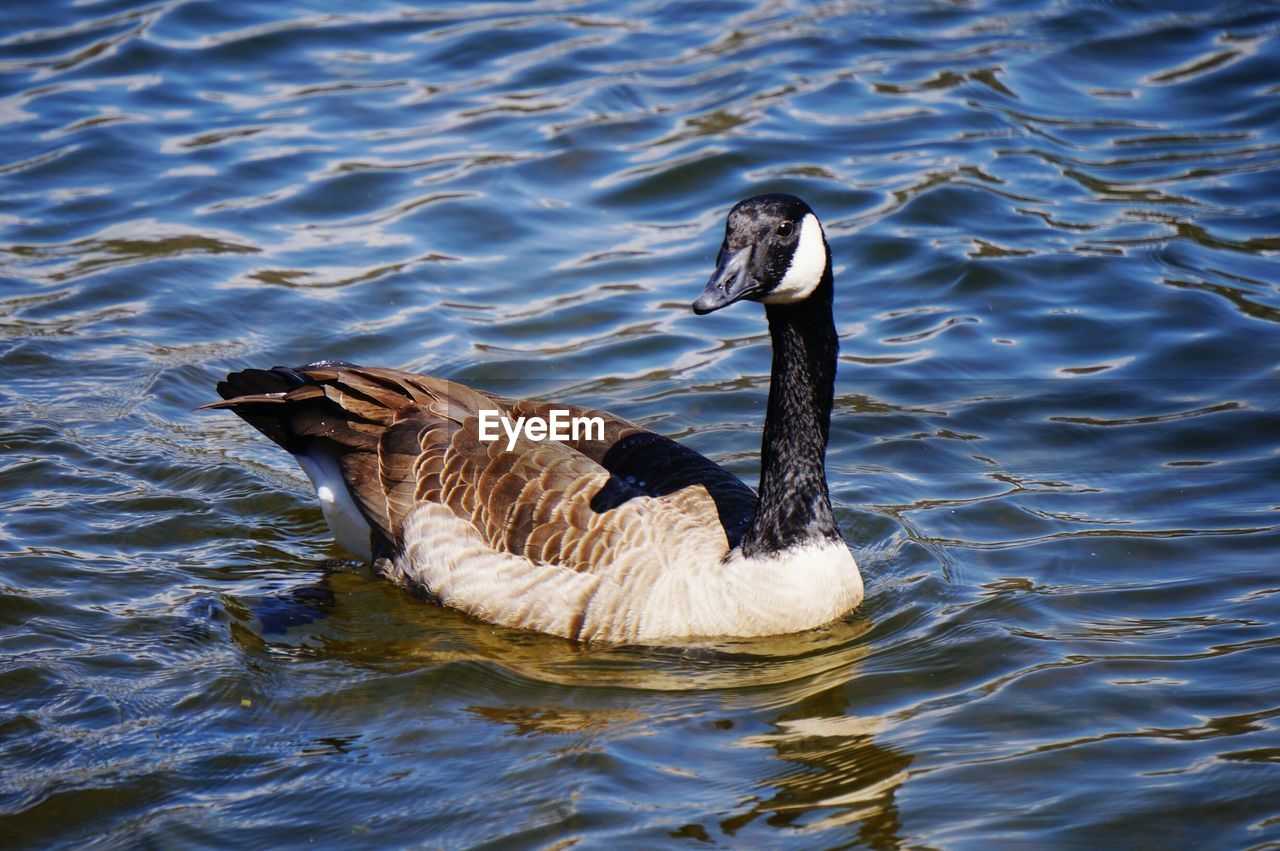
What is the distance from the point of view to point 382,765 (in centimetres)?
598

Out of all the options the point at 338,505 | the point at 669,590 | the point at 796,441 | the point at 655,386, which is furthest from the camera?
the point at 655,386

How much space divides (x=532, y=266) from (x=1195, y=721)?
22.1 feet

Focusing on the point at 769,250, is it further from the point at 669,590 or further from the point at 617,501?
the point at 669,590

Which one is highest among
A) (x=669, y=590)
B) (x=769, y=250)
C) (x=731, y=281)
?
(x=769, y=250)

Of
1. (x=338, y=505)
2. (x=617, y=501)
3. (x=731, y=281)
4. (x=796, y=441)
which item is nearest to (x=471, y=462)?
(x=617, y=501)

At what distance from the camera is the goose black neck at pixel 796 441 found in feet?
23.0

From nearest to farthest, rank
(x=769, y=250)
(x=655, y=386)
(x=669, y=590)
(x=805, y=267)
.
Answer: (x=769, y=250) → (x=805, y=267) → (x=669, y=590) → (x=655, y=386)

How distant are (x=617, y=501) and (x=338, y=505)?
1.68 m

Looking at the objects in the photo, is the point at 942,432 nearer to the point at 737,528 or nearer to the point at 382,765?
the point at 737,528

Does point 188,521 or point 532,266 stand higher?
point 532,266

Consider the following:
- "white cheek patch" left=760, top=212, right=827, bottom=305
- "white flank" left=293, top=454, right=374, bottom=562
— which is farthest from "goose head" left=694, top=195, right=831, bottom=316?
"white flank" left=293, top=454, right=374, bottom=562

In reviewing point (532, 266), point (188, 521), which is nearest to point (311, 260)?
point (532, 266)

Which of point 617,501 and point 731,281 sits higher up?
point 731,281

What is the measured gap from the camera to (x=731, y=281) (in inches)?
253
